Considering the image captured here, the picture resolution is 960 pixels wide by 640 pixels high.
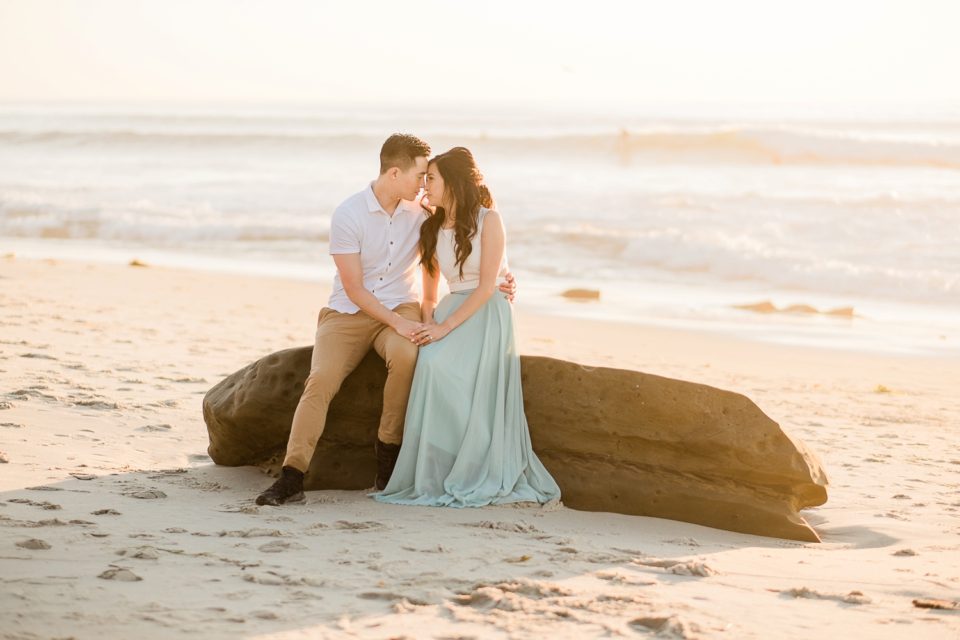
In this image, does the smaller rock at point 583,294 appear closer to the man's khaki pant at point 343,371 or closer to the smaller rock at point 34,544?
the man's khaki pant at point 343,371

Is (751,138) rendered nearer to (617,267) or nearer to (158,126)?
(617,267)

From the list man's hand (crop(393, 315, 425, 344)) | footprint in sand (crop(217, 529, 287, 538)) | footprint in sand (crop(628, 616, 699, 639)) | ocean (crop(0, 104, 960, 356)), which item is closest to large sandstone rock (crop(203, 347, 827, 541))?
man's hand (crop(393, 315, 425, 344))

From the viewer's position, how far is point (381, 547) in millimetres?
4750

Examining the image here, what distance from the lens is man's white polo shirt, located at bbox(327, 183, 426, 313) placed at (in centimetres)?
595

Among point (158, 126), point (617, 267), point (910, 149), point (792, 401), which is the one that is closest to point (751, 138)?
point (910, 149)

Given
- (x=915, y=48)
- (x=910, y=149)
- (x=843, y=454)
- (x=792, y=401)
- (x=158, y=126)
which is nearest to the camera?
(x=843, y=454)

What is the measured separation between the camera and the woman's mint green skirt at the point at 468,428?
571 centimetres

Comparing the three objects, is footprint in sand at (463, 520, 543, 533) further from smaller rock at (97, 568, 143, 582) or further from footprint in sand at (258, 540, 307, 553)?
smaller rock at (97, 568, 143, 582)

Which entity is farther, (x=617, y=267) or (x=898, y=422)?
(x=617, y=267)

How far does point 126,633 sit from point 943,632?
2684 mm

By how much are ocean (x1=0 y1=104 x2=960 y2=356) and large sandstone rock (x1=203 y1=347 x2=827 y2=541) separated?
253 inches

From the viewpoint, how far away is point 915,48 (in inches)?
2475

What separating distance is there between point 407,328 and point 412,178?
79 cm

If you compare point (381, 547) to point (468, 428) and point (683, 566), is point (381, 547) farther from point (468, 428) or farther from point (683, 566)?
point (683, 566)
